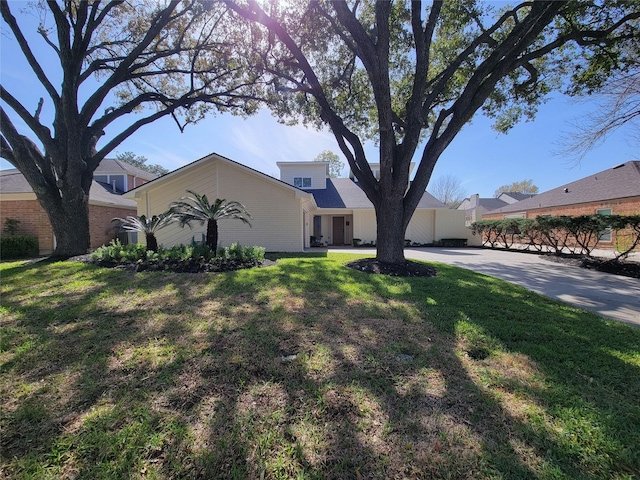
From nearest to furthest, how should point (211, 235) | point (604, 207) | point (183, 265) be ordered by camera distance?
point (183, 265), point (211, 235), point (604, 207)

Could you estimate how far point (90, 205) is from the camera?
1367 centimetres

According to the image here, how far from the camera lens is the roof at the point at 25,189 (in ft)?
41.0

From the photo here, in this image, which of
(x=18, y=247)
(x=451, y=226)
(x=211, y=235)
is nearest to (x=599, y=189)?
(x=451, y=226)

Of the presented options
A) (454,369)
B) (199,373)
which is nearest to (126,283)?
(199,373)

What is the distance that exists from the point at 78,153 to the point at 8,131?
4.84ft

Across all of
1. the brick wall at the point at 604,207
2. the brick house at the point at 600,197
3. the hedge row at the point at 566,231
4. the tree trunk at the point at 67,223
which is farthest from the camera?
the brick house at the point at 600,197

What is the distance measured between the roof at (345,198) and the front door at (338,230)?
1421 mm

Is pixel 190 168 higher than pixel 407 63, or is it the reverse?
pixel 407 63

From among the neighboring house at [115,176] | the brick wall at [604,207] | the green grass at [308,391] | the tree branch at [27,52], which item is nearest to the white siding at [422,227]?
the brick wall at [604,207]

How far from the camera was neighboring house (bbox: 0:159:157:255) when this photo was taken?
12352 millimetres

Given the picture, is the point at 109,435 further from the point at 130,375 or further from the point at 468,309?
the point at 468,309

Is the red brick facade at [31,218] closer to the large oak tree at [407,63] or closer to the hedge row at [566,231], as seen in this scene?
the large oak tree at [407,63]

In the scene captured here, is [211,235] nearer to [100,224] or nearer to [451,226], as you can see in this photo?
[100,224]

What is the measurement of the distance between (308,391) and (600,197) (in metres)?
24.8
